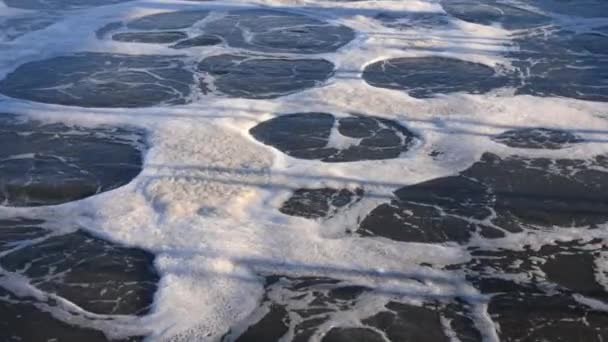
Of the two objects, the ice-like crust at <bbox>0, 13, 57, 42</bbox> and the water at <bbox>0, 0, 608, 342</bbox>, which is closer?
the water at <bbox>0, 0, 608, 342</bbox>

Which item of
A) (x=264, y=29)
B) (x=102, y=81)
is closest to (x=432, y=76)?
(x=264, y=29)

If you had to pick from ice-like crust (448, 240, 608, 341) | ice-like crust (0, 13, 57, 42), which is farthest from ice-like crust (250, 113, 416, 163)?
ice-like crust (0, 13, 57, 42)

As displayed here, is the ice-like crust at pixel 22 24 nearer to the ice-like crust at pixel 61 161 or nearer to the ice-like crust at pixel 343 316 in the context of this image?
the ice-like crust at pixel 61 161

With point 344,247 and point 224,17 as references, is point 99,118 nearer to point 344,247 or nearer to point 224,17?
point 344,247

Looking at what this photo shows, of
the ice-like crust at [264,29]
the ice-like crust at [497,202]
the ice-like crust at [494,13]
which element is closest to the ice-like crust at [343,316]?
the ice-like crust at [497,202]

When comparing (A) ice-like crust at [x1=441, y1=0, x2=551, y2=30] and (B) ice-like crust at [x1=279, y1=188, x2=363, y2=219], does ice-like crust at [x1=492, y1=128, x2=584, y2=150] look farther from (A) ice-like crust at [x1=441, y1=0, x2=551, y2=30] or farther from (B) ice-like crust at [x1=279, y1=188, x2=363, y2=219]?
(A) ice-like crust at [x1=441, y1=0, x2=551, y2=30]

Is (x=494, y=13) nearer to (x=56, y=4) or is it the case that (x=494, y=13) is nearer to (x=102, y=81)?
(x=102, y=81)
